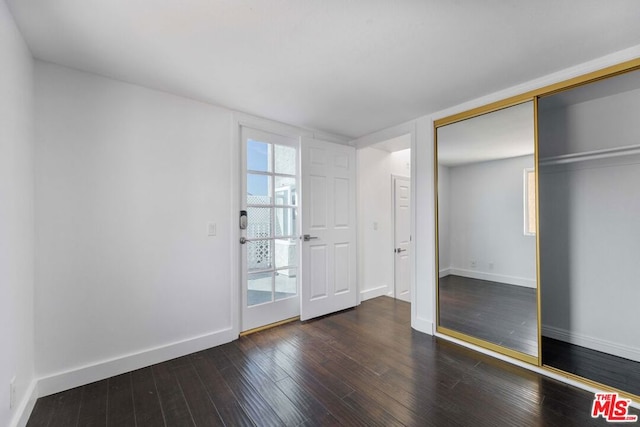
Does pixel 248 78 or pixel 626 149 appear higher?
pixel 248 78

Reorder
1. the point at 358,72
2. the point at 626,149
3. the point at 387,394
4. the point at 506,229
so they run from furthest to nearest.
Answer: the point at 506,229
the point at 626,149
the point at 358,72
the point at 387,394

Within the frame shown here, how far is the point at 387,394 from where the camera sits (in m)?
1.83

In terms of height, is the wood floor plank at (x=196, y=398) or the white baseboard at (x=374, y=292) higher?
the white baseboard at (x=374, y=292)

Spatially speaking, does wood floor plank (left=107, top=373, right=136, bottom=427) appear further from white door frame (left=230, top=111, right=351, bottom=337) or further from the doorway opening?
the doorway opening

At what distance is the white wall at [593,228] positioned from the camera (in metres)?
2.24

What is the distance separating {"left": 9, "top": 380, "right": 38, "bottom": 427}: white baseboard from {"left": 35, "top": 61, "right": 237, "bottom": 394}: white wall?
69 mm

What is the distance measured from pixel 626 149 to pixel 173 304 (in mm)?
4004

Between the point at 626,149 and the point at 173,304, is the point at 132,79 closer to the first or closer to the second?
the point at 173,304

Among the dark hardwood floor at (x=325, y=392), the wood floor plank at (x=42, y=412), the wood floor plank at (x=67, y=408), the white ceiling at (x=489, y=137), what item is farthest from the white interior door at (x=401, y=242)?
the wood floor plank at (x=42, y=412)

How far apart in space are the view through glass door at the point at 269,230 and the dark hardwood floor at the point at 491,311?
66.4 inches

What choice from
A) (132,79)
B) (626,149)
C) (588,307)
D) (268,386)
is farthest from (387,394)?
(132,79)

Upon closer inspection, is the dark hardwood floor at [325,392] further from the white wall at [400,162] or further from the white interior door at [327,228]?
the white wall at [400,162]

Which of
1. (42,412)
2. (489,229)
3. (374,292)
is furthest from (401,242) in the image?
(42,412)

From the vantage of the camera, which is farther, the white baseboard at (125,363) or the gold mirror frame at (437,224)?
the gold mirror frame at (437,224)
